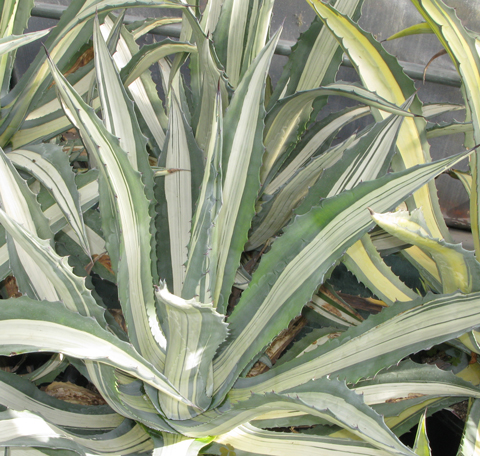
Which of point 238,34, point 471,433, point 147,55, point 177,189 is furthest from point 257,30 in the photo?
point 471,433

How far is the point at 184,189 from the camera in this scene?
611 millimetres

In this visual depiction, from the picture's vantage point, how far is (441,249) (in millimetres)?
457

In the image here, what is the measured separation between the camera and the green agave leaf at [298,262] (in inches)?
17.9

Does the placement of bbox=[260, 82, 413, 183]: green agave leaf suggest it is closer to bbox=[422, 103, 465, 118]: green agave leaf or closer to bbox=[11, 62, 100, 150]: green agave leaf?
bbox=[422, 103, 465, 118]: green agave leaf

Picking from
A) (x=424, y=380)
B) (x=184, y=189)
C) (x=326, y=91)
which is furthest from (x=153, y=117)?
(x=424, y=380)

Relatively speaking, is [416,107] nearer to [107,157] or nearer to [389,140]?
[389,140]

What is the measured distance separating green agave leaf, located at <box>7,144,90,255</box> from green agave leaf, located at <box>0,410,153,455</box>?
0.19m

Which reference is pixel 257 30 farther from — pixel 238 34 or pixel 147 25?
pixel 147 25

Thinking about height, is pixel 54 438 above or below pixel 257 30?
below

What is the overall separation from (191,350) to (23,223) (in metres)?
0.26

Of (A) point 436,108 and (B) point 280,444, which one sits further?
(A) point 436,108

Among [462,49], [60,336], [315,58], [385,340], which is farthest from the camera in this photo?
[315,58]

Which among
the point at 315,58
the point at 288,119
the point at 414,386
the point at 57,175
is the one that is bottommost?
the point at 414,386

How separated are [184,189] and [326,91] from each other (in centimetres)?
24
